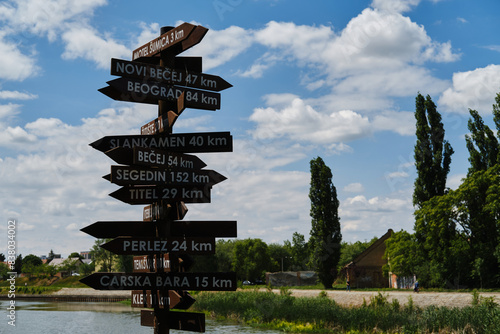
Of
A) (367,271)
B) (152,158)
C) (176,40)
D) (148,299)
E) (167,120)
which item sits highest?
(176,40)

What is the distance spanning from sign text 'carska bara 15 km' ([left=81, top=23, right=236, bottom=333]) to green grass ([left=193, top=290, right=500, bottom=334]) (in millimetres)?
15822

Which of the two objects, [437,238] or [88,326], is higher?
[437,238]

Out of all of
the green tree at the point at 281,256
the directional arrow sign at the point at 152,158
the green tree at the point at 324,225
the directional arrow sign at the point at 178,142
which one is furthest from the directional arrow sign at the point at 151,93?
the green tree at the point at 281,256

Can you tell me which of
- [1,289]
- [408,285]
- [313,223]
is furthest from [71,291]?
[408,285]

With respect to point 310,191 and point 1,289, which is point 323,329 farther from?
point 1,289

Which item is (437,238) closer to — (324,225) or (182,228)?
(324,225)

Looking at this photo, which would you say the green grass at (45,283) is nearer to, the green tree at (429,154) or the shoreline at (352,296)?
the shoreline at (352,296)

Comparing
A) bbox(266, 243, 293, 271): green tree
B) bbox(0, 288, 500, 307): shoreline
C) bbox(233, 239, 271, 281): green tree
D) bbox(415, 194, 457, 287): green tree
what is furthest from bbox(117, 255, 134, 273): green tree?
bbox(415, 194, 457, 287): green tree

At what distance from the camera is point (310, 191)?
58.6 meters

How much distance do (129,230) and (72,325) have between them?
110ft

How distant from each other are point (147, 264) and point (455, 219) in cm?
4124

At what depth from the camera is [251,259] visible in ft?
297

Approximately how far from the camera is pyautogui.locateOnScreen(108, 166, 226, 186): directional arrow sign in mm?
8031

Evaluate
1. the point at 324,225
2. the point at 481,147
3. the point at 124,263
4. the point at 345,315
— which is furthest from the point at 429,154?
the point at 124,263
